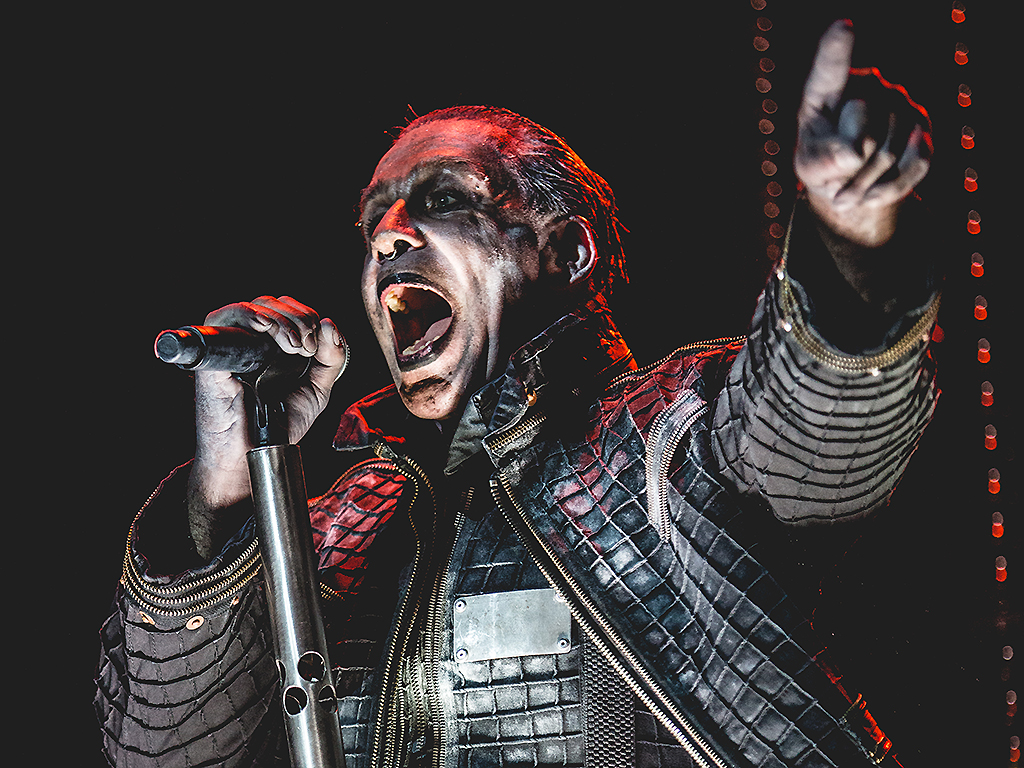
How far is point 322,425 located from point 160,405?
34cm

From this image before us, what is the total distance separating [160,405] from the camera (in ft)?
6.62

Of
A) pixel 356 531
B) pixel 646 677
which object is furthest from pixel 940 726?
pixel 356 531

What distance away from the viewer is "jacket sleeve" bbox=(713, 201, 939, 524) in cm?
93

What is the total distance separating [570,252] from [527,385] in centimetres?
33

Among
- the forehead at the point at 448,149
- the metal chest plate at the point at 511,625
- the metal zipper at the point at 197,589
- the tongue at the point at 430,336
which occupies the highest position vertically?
the forehead at the point at 448,149

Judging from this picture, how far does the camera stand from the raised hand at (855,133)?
2.69 feet

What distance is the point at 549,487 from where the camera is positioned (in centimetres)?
134

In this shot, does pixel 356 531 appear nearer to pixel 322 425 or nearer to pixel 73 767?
pixel 322 425

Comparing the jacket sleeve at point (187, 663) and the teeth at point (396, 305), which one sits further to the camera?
the teeth at point (396, 305)

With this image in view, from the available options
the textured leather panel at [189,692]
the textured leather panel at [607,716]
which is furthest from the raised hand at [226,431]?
the textured leather panel at [607,716]

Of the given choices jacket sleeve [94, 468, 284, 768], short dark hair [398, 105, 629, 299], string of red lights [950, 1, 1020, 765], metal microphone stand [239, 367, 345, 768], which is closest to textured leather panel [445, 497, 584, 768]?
metal microphone stand [239, 367, 345, 768]

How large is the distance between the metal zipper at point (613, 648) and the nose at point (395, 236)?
441mm

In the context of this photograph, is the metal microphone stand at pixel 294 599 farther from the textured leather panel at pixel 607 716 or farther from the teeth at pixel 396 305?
the teeth at pixel 396 305

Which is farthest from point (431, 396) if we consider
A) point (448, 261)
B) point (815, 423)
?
point (815, 423)
